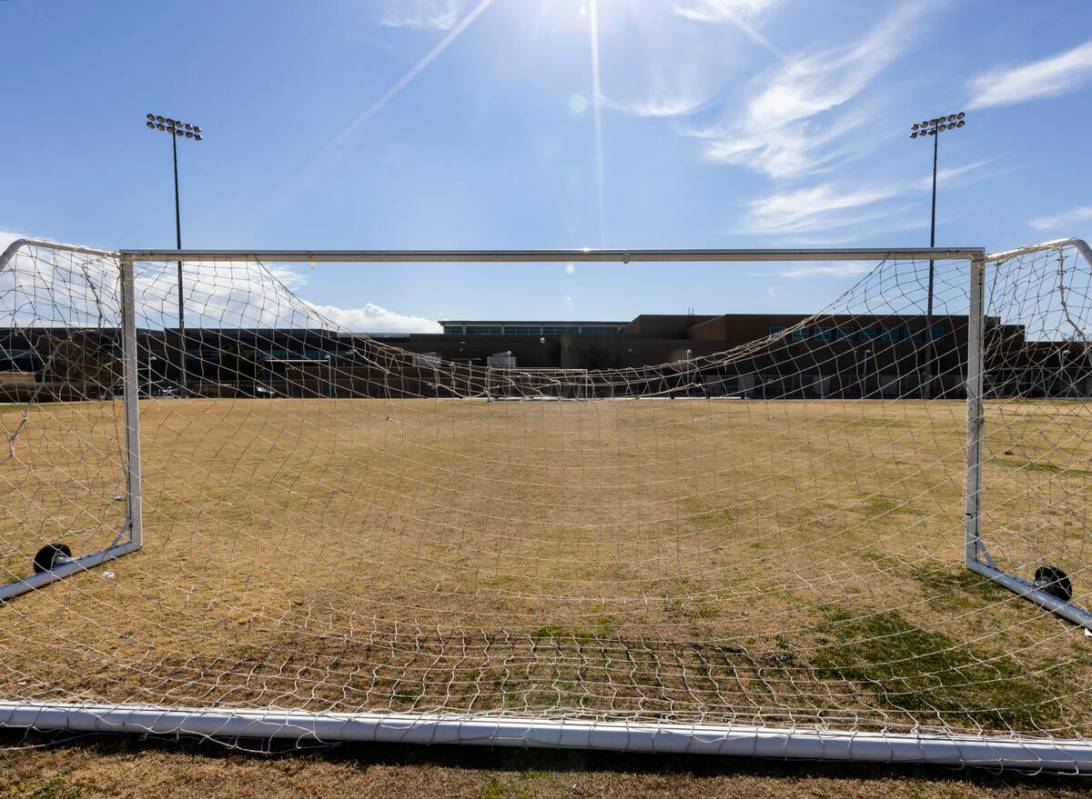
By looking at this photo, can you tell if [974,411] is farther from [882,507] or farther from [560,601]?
[560,601]

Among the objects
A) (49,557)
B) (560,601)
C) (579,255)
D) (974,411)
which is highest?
(579,255)

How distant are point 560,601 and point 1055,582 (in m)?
3.09

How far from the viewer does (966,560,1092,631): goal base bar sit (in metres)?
2.93

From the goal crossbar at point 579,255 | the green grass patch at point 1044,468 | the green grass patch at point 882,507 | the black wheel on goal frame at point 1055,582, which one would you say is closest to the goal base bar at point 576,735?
the black wheel on goal frame at point 1055,582

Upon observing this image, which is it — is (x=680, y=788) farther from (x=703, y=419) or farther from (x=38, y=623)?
(x=703, y=419)

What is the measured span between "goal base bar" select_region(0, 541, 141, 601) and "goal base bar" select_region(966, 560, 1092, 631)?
626 cm

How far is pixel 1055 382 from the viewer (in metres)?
4.24

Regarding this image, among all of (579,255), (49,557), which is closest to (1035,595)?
(579,255)

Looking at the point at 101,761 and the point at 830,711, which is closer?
the point at 101,761

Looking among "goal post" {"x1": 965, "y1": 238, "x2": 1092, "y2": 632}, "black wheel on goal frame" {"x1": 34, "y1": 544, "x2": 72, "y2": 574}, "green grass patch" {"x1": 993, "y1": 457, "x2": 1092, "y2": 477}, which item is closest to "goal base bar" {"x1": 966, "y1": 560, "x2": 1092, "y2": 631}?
"goal post" {"x1": 965, "y1": 238, "x2": 1092, "y2": 632}

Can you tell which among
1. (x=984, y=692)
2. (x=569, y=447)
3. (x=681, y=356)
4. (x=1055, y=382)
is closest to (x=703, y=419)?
(x=569, y=447)

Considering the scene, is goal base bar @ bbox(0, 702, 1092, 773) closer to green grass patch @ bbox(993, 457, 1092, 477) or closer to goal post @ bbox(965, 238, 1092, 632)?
goal post @ bbox(965, 238, 1092, 632)

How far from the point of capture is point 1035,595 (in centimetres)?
321

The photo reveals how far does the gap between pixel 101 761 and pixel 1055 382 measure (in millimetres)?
6666
